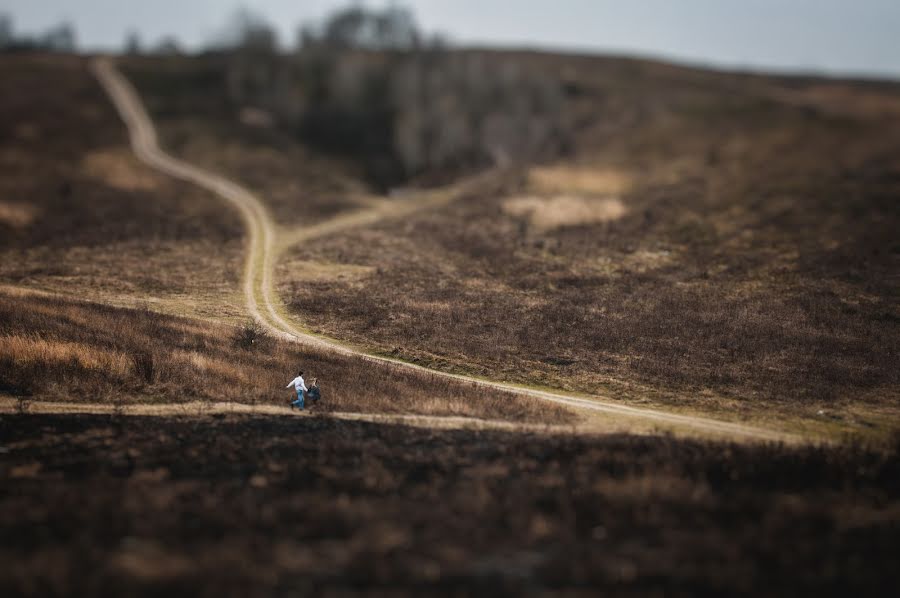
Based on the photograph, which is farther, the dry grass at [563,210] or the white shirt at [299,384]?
the dry grass at [563,210]

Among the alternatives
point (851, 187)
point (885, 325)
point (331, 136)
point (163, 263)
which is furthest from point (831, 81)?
point (163, 263)

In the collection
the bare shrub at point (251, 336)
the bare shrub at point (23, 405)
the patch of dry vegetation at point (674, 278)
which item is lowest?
the bare shrub at point (23, 405)

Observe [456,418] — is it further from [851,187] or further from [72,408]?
[851,187]

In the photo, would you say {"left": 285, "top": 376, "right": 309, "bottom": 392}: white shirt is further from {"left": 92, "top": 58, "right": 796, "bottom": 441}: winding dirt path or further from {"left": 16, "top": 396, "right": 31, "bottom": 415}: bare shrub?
{"left": 16, "top": 396, "right": 31, "bottom": 415}: bare shrub

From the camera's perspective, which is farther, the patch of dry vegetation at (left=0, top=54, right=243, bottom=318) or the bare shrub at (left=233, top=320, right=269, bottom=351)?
the patch of dry vegetation at (left=0, top=54, right=243, bottom=318)

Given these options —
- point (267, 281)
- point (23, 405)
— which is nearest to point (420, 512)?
point (23, 405)

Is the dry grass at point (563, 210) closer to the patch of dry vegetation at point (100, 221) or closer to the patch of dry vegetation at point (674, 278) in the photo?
the patch of dry vegetation at point (674, 278)

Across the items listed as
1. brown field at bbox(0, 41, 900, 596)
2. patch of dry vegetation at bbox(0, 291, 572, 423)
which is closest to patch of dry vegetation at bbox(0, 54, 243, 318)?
brown field at bbox(0, 41, 900, 596)

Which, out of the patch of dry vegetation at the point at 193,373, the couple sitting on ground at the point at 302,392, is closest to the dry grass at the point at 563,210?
the patch of dry vegetation at the point at 193,373
